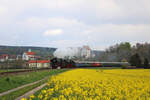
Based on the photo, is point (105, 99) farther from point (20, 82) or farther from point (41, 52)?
point (41, 52)

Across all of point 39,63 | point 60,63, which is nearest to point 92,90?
point 60,63

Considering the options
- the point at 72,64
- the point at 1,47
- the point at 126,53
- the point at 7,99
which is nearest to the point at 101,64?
the point at 72,64

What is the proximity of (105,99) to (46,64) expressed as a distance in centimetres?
7041

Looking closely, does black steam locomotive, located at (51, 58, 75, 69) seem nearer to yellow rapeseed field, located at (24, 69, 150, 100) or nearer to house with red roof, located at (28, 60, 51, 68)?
house with red roof, located at (28, 60, 51, 68)

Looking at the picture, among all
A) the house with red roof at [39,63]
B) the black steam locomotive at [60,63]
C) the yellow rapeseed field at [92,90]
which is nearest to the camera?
the yellow rapeseed field at [92,90]

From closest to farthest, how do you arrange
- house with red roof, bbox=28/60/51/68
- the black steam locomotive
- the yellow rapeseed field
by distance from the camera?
the yellow rapeseed field, the black steam locomotive, house with red roof, bbox=28/60/51/68

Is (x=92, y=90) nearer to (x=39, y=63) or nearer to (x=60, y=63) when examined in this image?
(x=60, y=63)

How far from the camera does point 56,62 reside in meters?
57.1

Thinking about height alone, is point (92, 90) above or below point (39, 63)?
below

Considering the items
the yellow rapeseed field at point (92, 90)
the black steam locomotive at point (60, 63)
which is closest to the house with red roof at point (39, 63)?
the black steam locomotive at point (60, 63)

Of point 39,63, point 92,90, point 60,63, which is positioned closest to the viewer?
point 92,90

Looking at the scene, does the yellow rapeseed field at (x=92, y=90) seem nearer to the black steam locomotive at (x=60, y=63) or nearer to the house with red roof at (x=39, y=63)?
the black steam locomotive at (x=60, y=63)

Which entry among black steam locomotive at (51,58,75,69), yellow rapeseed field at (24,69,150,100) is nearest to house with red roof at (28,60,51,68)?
black steam locomotive at (51,58,75,69)

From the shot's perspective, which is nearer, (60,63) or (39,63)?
(60,63)
